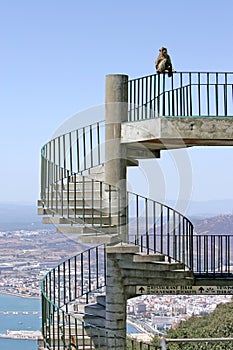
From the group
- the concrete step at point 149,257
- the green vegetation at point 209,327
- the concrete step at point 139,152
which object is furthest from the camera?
the green vegetation at point 209,327

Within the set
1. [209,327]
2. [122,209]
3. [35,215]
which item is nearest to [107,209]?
[122,209]

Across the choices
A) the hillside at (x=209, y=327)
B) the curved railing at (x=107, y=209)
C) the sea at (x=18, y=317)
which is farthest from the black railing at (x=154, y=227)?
the sea at (x=18, y=317)

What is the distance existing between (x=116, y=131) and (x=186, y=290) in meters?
3.22

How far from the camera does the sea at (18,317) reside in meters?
60.9

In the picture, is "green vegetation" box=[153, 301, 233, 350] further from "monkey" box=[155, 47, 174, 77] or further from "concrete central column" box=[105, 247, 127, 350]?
"monkey" box=[155, 47, 174, 77]

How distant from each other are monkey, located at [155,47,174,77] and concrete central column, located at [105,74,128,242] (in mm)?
661

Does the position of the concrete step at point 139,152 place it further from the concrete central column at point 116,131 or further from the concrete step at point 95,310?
the concrete step at point 95,310

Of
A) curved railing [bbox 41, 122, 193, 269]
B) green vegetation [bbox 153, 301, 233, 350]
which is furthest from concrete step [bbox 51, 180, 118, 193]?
green vegetation [bbox 153, 301, 233, 350]

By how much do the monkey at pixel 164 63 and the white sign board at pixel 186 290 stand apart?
12.8 ft

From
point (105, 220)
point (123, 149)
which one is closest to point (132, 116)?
point (123, 149)

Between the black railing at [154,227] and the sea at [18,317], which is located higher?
the black railing at [154,227]

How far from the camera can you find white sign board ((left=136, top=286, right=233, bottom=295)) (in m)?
14.9

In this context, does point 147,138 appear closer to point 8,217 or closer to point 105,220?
point 105,220

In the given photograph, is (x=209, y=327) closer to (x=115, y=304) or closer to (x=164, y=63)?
(x=115, y=304)
